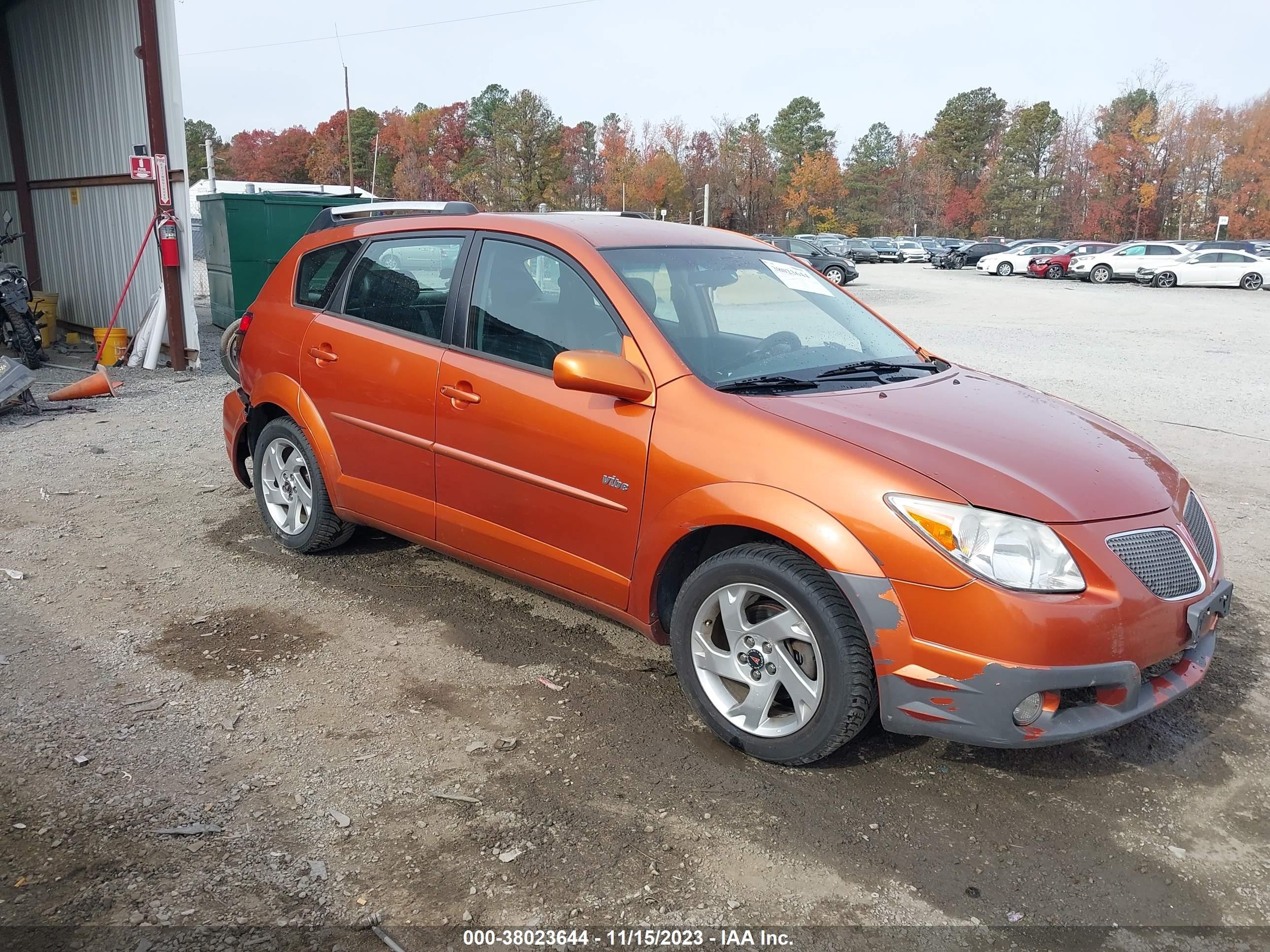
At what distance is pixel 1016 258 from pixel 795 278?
39.4 metres

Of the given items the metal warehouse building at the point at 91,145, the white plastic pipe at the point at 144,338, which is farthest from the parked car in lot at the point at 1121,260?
the white plastic pipe at the point at 144,338

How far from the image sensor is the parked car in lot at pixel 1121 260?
34031 millimetres

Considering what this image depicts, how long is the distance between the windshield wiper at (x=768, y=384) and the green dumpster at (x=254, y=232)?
11250 mm

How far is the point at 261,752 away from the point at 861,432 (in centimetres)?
225

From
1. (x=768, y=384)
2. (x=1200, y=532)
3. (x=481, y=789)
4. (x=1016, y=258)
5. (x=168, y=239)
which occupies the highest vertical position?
(x=168, y=239)

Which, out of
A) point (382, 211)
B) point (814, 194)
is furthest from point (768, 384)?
point (814, 194)

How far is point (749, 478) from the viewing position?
3.14 m

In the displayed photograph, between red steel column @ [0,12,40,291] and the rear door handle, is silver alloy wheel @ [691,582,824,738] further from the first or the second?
red steel column @ [0,12,40,291]

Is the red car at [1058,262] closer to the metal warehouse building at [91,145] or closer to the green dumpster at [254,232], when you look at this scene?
the green dumpster at [254,232]

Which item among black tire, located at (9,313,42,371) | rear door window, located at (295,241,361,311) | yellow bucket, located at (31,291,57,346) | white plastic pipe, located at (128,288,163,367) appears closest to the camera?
rear door window, located at (295,241,361,311)

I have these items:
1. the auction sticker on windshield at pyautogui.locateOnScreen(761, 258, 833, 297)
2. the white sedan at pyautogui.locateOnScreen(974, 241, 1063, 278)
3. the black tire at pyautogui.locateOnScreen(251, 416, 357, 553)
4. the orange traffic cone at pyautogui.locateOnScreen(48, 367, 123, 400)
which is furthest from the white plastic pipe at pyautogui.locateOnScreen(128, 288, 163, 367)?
the white sedan at pyautogui.locateOnScreen(974, 241, 1063, 278)

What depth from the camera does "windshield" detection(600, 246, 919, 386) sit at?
3660mm

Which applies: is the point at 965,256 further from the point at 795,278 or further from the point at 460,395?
the point at 460,395

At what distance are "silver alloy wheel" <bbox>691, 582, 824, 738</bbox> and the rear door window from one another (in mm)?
2666
